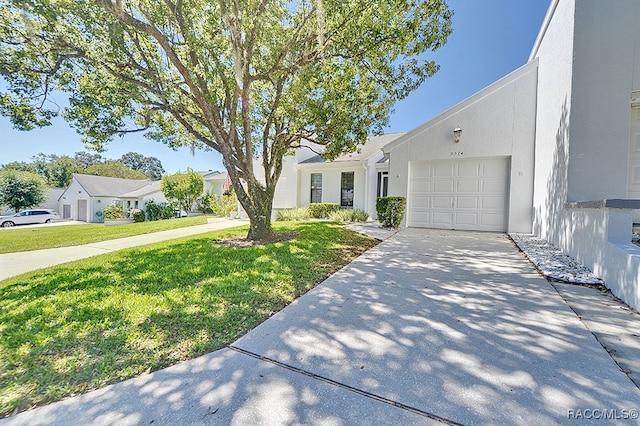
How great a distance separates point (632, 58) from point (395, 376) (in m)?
7.86

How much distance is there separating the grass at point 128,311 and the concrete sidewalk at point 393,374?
240 mm

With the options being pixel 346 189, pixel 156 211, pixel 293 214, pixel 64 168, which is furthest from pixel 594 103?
pixel 64 168

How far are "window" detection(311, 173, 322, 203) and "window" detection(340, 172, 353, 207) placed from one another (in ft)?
4.69

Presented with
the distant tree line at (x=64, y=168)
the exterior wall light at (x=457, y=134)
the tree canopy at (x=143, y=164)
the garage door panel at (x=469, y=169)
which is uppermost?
the tree canopy at (x=143, y=164)

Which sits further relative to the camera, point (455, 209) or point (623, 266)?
point (455, 209)

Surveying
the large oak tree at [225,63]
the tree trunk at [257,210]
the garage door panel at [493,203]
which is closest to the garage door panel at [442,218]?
the garage door panel at [493,203]

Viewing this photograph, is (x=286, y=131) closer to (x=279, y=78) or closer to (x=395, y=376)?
(x=279, y=78)

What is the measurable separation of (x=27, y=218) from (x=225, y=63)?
2548 centimetres

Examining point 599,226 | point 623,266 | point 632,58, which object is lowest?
point 623,266

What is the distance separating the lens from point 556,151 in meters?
6.39

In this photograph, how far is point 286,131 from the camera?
780cm

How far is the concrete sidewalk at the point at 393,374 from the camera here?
66.4 inches

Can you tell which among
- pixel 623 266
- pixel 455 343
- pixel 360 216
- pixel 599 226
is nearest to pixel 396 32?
pixel 599 226

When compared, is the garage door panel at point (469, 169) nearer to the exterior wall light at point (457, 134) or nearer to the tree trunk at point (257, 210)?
the exterior wall light at point (457, 134)
